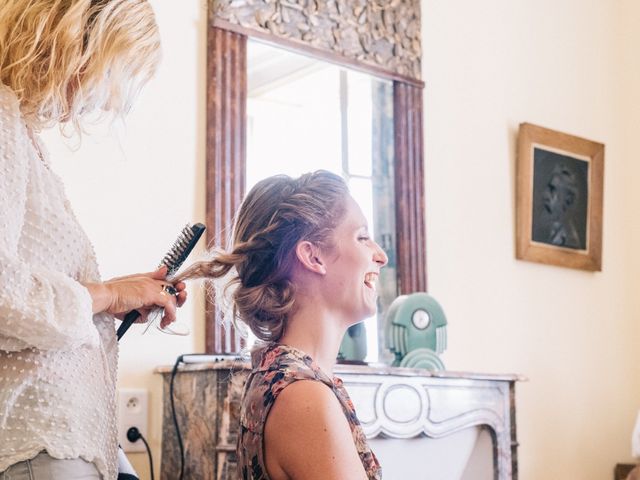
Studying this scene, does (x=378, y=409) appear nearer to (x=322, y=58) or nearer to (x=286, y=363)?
(x=286, y=363)

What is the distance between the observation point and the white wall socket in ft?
8.29

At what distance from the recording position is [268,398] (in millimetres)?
1422

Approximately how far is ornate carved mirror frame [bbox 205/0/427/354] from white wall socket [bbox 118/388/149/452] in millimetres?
267

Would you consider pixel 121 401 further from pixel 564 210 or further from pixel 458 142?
pixel 564 210

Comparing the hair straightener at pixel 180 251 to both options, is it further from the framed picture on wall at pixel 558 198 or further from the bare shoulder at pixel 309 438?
the framed picture on wall at pixel 558 198

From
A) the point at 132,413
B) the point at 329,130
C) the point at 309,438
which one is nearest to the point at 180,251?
the point at 309,438

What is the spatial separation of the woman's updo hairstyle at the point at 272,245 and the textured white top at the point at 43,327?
28 centimetres

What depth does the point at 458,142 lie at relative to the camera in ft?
11.9

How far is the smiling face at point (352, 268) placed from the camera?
163cm

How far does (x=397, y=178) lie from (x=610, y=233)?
1.37 m

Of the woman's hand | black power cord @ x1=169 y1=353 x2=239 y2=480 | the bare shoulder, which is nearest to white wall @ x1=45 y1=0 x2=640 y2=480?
black power cord @ x1=169 y1=353 x2=239 y2=480

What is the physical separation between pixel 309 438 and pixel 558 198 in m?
2.80

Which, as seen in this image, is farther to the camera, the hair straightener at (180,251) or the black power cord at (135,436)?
the black power cord at (135,436)

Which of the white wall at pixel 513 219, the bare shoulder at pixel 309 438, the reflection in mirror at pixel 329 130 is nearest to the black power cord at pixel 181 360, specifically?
the reflection in mirror at pixel 329 130
